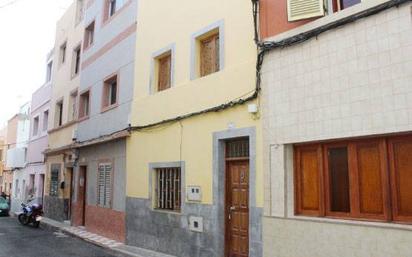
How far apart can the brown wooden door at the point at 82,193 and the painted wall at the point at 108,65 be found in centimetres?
134

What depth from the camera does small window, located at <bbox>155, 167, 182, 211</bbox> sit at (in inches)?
383

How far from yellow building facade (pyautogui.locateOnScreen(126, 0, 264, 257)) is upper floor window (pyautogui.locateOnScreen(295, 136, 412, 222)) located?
2.95 feet

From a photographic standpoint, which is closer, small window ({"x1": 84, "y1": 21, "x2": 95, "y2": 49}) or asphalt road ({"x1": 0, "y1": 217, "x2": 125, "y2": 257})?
asphalt road ({"x1": 0, "y1": 217, "x2": 125, "y2": 257})

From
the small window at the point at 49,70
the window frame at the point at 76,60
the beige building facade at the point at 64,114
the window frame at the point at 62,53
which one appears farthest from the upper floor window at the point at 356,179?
the small window at the point at 49,70

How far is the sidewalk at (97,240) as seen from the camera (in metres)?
9.89

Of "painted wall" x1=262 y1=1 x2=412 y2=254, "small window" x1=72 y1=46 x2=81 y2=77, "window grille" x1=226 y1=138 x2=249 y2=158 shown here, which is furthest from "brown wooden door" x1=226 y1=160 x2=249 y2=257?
"small window" x1=72 y1=46 x2=81 y2=77

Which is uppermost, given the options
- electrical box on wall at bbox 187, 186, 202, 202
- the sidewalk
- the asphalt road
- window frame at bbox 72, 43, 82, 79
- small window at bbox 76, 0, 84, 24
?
small window at bbox 76, 0, 84, 24

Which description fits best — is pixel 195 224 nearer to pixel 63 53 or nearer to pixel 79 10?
pixel 79 10

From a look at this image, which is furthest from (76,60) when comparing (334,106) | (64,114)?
(334,106)

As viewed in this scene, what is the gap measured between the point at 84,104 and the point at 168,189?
8.06 metres

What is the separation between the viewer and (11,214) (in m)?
23.2

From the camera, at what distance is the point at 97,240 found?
1217 cm

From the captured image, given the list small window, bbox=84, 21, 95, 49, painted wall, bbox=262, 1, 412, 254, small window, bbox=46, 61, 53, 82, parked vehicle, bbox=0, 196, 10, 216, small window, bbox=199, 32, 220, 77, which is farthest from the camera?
small window, bbox=46, 61, 53, 82

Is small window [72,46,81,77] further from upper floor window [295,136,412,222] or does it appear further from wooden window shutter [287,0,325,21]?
upper floor window [295,136,412,222]
